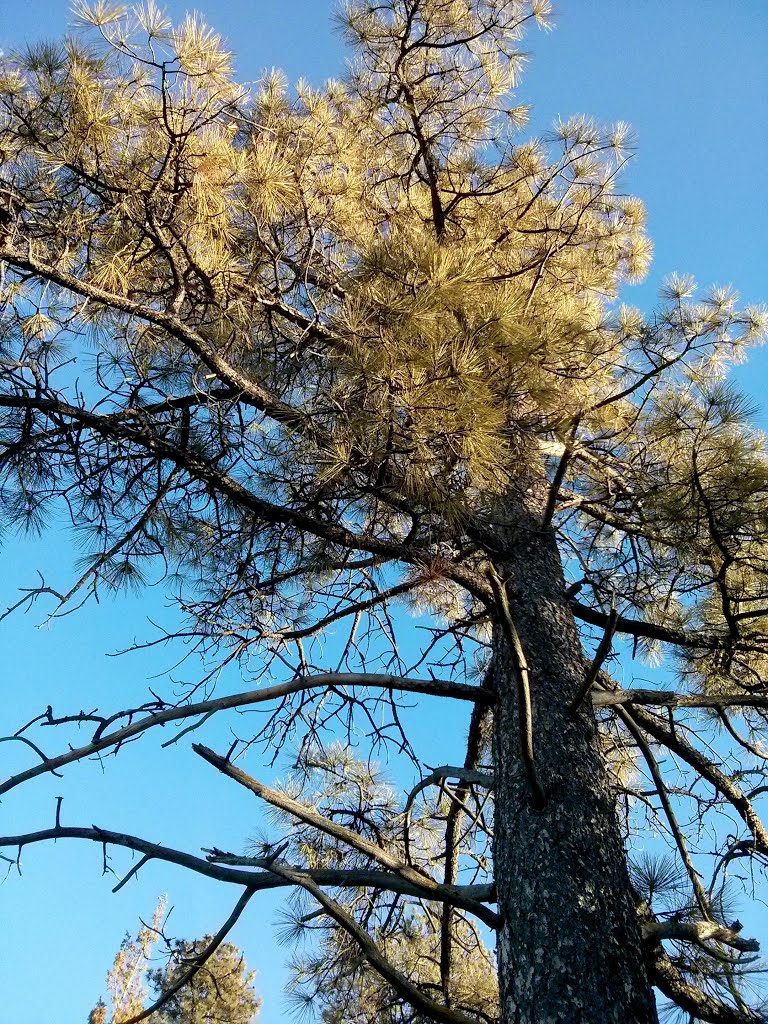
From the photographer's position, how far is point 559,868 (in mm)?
1866

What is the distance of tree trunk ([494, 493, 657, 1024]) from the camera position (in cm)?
167

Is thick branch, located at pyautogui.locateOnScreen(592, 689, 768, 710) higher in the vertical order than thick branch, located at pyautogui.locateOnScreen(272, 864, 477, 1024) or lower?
higher

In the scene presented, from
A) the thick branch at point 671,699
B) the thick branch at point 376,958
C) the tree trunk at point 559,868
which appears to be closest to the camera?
the thick branch at point 376,958

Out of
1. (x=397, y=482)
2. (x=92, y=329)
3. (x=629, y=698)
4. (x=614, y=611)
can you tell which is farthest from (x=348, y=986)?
(x=92, y=329)

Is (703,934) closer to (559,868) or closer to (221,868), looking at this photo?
(559,868)

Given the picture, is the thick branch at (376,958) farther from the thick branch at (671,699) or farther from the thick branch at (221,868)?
the thick branch at (671,699)

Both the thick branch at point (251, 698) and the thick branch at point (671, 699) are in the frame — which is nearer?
the thick branch at point (251, 698)

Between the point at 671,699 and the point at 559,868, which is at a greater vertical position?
the point at 671,699

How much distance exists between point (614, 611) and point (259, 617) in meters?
1.86

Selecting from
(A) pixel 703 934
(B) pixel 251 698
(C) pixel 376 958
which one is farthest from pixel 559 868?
(B) pixel 251 698

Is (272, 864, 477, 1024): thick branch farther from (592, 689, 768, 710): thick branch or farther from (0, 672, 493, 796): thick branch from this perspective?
(592, 689, 768, 710): thick branch

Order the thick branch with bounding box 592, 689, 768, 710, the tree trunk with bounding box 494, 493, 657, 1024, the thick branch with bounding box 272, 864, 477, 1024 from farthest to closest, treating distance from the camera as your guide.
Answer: the thick branch with bounding box 592, 689, 768, 710
the tree trunk with bounding box 494, 493, 657, 1024
the thick branch with bounding box 272, 864, 477, 1024

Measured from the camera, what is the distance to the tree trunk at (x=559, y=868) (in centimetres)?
167

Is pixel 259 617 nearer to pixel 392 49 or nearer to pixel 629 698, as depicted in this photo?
pixel 629 698
